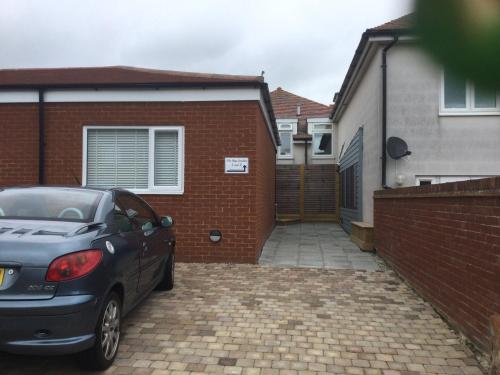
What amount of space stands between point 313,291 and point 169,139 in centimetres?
393

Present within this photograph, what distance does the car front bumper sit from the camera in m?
3.06

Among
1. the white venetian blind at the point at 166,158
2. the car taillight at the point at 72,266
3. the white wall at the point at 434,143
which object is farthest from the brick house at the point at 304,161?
the car taillight at the point at 72,266

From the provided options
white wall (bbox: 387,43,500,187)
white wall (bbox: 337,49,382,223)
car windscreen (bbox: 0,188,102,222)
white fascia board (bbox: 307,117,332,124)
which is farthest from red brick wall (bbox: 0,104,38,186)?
white fascia board (bbox: 307,117,332,124)

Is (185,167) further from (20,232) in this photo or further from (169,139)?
(20,232)

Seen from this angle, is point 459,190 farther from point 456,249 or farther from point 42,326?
point 42,326

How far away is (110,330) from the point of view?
3760mm

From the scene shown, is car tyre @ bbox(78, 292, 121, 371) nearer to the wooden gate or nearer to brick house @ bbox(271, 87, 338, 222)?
brick house @ bbox(271, 87, 338, 222)

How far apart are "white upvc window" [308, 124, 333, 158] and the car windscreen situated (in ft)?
66.1

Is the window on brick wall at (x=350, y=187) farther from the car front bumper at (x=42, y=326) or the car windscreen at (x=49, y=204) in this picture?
the car front bumper at (x=42, y=326)

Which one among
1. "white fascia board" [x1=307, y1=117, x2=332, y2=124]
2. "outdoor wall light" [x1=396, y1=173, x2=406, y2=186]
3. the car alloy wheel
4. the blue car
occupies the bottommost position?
the car alloy wheel

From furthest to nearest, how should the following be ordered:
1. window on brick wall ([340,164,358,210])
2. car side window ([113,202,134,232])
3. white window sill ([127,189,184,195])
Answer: window on brick wall ([340,164,358,210])
white window sill ([127,189,184,195])
car side window ([113,202,134,232])

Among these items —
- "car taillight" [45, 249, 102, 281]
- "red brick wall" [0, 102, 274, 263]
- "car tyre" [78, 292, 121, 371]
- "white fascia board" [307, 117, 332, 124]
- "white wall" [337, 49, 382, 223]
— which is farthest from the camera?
"white fascia board" [307, 117, 332, 124]

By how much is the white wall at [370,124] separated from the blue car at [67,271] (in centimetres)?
674

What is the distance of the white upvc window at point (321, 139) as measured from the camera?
23672 millimetres
